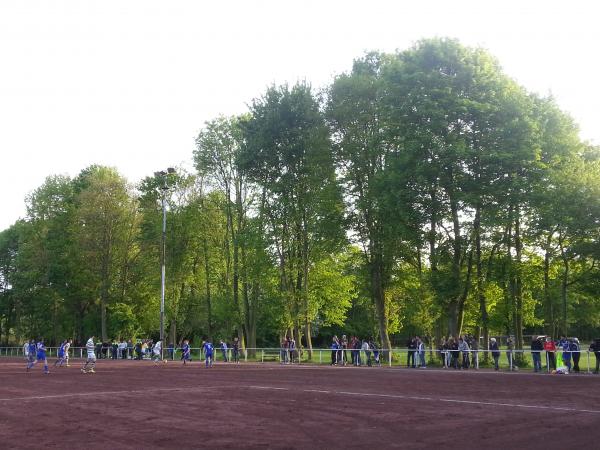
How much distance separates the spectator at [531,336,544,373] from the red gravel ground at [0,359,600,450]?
22.0 ft

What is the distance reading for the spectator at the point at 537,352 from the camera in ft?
96.7

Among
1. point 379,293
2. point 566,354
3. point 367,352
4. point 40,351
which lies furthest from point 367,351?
point 40,351

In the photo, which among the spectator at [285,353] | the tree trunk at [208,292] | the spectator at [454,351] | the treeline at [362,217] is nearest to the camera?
the spectator at [454,351]

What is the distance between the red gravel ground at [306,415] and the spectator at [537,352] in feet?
22.0

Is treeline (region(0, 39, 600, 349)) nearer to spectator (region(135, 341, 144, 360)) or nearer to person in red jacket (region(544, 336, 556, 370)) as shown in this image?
person in red jacket (region(544, 336, 556, 370))

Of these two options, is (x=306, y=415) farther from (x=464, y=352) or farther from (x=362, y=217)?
(x=362, y=217)

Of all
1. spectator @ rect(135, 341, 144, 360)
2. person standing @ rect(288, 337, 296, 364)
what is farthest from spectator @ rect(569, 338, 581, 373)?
spectator @ rect(135, 341, 144, 360)

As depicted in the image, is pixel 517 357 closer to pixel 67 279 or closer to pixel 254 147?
pixel 254 147

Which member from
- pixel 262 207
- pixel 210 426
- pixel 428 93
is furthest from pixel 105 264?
pixel 210 426

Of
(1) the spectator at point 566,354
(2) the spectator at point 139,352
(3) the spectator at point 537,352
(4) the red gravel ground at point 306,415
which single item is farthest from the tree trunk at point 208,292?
(1) the spectator at point 566,354

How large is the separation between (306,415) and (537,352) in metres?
19.0

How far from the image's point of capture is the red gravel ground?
421 inches

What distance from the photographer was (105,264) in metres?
64.5

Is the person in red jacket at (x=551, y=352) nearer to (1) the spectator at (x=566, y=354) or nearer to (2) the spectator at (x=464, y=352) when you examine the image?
(1) the spectator at (x=566, y=354)
